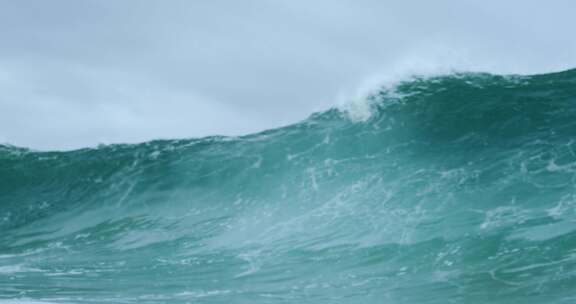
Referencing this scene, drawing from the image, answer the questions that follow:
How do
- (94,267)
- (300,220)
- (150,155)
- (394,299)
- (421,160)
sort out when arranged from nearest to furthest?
(394,299) → (94,267) → (300,220) → (421,160) → (150,155)

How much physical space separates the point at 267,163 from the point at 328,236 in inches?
204

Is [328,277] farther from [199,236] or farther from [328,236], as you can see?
[199,236]

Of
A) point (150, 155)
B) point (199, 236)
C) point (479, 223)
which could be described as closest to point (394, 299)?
point (479, 223)

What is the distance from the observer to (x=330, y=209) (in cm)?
1595

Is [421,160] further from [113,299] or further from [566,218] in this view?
[113,299]

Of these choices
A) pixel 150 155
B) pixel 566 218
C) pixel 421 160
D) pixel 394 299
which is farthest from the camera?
pixel 150 155

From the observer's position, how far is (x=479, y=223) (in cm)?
1375

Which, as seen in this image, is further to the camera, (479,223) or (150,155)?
(150,155)

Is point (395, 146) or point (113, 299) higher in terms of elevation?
point (395, 146)

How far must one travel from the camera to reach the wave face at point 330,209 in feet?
39.0

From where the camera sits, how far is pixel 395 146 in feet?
60.6

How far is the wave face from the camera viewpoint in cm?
1188

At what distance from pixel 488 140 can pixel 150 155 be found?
1001 cm

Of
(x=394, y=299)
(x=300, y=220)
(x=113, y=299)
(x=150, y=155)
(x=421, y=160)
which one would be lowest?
(x=394, y=299)
